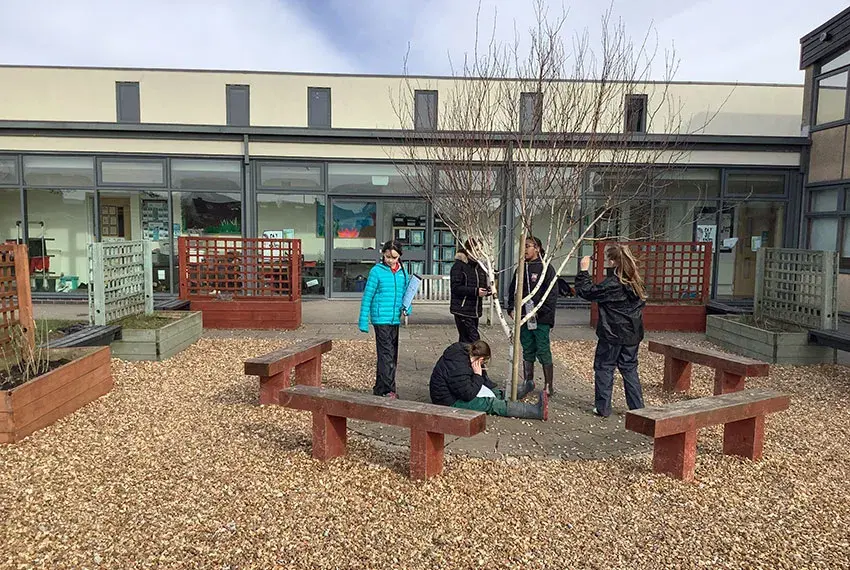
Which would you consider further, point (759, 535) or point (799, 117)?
point (799, 117)

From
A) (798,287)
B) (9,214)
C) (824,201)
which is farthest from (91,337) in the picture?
(824,201)

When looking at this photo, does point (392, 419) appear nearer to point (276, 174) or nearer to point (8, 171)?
point (276, 174)

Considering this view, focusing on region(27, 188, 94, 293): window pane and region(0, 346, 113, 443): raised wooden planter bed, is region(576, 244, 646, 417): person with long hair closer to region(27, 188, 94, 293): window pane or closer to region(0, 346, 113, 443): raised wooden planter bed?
region(0, 346, 113, 443): raised wooden planter bed

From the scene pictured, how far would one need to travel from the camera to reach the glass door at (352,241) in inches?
527

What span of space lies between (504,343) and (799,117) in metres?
11.1

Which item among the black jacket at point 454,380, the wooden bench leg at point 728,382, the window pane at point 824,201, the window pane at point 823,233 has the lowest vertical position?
the wooden bench leg at point 728,382

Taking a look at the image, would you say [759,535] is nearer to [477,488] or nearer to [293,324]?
[477,488]

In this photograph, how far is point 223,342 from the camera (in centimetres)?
860

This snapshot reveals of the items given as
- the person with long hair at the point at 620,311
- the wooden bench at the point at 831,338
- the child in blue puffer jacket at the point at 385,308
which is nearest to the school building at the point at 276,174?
the wooden bench at the point at 831,338

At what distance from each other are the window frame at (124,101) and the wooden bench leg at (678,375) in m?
12.9

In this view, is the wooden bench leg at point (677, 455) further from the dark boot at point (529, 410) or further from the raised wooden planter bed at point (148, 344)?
the raised wooden planter bed at point (148, 344)

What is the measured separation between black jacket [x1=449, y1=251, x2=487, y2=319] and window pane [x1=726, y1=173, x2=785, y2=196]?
9.50 m

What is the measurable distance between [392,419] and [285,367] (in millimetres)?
1946

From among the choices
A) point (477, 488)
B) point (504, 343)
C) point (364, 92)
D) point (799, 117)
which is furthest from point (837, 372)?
point (364, 92)
